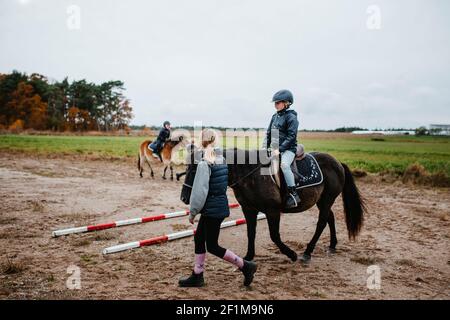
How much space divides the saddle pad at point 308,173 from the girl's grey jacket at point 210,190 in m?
1.70

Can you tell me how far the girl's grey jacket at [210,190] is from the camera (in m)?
3.90

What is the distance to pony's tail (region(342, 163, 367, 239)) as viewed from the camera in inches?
240

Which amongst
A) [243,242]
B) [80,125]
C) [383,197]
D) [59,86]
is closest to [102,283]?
[243,242]

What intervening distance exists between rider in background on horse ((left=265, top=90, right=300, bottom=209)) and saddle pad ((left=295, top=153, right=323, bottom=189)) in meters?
0.26

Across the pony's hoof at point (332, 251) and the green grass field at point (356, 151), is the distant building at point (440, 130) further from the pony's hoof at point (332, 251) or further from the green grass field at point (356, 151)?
the pony's hoof at point (332, 251)

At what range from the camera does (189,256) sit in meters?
5.47

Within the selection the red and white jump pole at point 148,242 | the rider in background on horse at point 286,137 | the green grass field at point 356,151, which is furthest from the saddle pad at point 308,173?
the green grass field at point 356,151

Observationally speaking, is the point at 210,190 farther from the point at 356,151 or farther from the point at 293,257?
the point at 356,151

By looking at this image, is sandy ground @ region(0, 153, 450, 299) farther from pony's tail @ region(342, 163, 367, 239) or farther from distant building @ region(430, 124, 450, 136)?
distant building @ region(430, 124, 450, 136)

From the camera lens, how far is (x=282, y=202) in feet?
17.1

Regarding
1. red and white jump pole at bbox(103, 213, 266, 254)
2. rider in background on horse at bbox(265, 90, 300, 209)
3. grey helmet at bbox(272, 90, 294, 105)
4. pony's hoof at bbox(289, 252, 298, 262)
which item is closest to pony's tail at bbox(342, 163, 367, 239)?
rider in background on horse at bbox(265, 90, 300, 209)

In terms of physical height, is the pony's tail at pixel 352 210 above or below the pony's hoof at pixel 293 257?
above

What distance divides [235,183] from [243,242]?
1.97m
